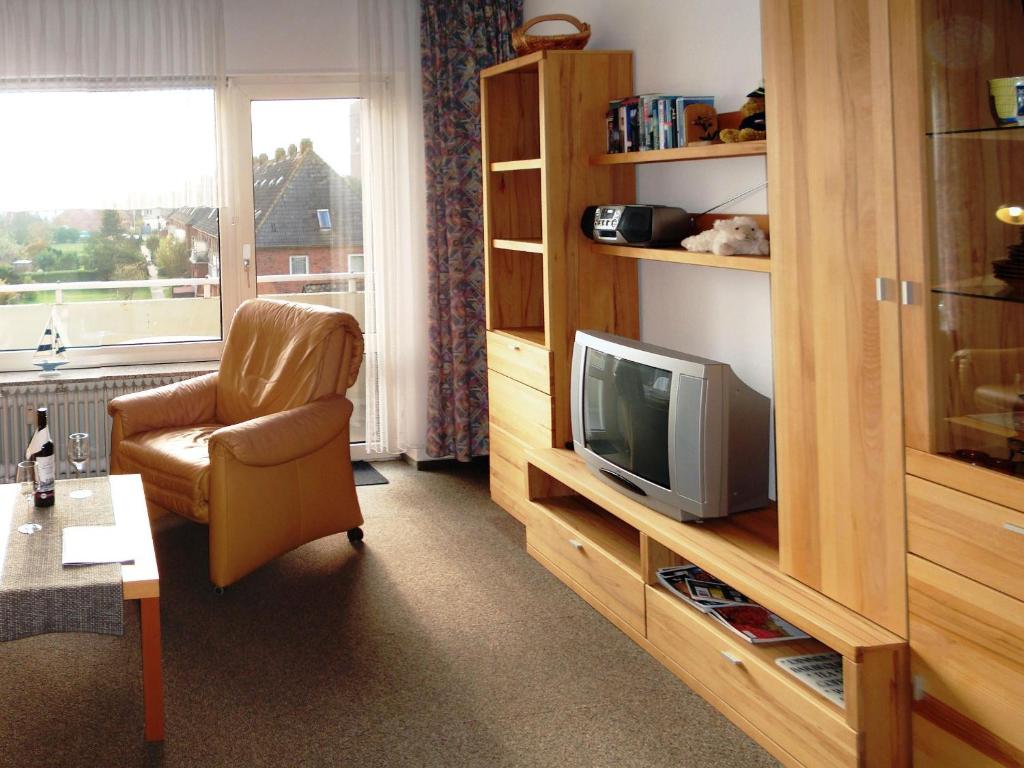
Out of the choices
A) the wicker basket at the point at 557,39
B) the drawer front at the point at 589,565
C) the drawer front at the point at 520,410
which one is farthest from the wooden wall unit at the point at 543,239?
the drawer front at the point at 589,565

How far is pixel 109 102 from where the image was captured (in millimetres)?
5359

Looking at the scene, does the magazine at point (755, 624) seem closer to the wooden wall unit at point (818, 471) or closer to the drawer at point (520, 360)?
→ the wooden wall unit at point (818, 471)

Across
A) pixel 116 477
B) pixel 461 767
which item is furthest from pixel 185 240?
pixel 461 767

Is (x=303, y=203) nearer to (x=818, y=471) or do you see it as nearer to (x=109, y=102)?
(x=109, y=102)

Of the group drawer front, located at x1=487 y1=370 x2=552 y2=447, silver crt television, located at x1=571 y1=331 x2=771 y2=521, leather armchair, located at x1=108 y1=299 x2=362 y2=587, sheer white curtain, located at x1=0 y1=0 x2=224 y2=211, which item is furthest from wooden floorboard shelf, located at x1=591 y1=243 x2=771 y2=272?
sheer white curtain, located at x1=0 y1=0 x2=224 y2=211

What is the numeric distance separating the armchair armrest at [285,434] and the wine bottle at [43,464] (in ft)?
1.83

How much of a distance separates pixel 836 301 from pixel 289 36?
3863 mm

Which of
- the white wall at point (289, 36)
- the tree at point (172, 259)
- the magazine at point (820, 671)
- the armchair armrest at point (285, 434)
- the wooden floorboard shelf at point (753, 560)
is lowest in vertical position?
the magazine at point (820, 671)

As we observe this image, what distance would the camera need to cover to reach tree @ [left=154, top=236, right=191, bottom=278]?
5672 mm

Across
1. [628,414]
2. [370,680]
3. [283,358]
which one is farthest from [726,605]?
[283,358]

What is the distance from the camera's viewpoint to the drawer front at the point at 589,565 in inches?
136

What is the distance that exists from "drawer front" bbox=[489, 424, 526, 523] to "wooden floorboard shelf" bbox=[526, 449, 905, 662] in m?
0.74

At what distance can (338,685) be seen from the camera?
10.6ft

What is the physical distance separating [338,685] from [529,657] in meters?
0.57
